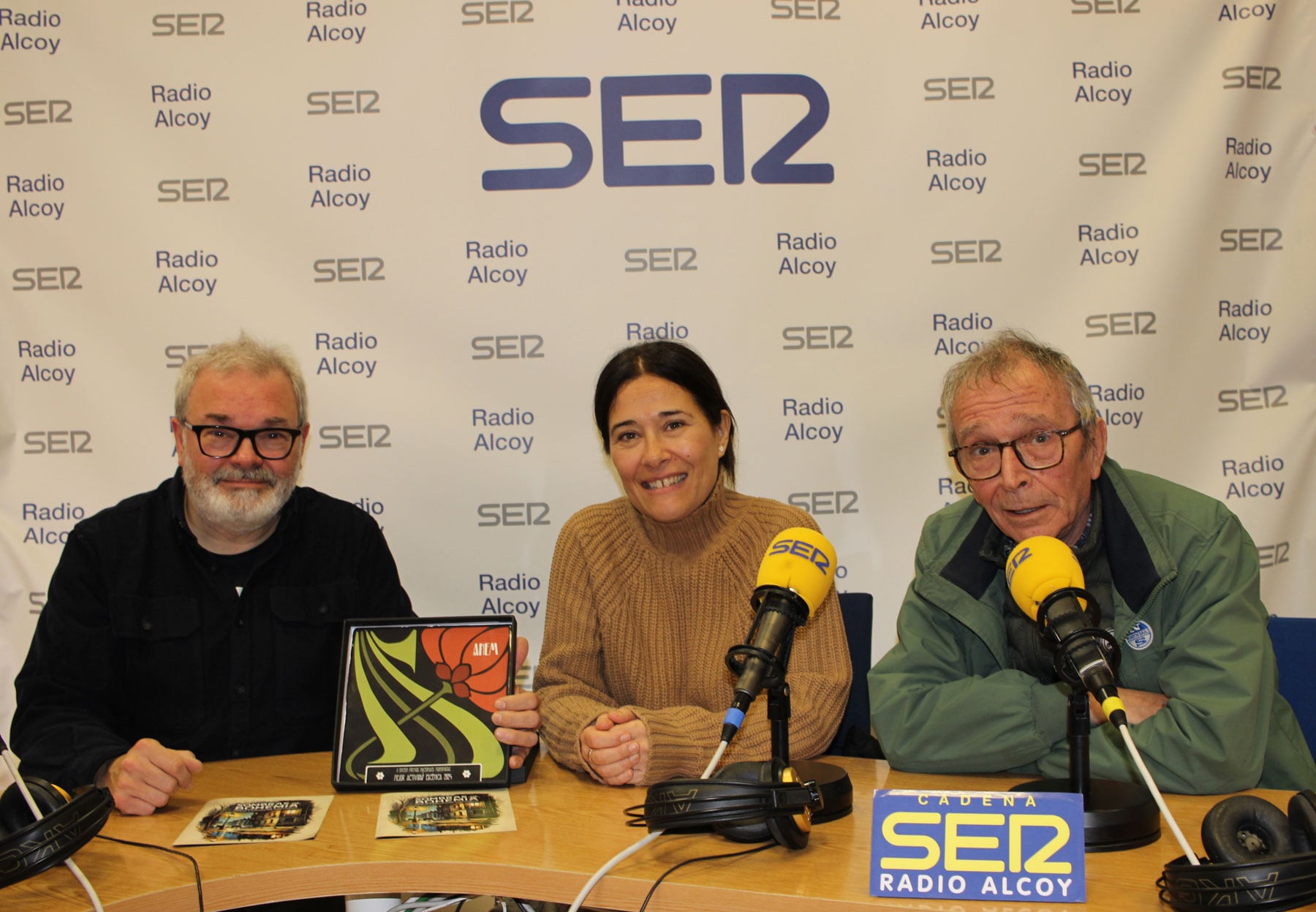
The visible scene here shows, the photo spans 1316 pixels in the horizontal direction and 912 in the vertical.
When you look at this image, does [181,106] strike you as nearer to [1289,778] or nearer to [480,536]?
[480,536]

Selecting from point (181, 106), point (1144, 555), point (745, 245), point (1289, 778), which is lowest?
point (1289, 778)

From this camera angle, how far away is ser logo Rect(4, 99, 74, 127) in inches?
148

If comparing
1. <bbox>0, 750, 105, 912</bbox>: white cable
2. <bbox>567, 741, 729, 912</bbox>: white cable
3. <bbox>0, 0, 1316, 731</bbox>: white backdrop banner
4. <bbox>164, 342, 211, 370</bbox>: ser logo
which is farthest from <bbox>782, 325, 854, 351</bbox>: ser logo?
<bbox>0, 750, 105, 912</bbox>: white cable

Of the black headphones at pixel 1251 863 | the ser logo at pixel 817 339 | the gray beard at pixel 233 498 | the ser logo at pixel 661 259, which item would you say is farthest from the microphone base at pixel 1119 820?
the ser logo at pixel 661 259

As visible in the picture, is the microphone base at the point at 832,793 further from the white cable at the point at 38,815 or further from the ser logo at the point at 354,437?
the ser logo at the point at 354,437

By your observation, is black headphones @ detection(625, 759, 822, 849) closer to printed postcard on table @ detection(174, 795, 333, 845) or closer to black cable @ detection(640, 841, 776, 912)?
black cable @ detection(640, 841, 776, 912)

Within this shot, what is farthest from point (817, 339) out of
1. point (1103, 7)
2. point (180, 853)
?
point (180, 853)

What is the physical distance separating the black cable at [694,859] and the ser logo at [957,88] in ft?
9.15

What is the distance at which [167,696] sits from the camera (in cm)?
276

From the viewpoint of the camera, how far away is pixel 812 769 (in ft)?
6.88

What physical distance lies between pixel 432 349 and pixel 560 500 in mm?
689

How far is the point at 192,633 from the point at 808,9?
2.80m

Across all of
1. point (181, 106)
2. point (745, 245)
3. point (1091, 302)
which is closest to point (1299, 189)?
point (1091, 302)

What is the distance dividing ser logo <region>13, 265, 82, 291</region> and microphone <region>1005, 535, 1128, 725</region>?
3373 millimetres
